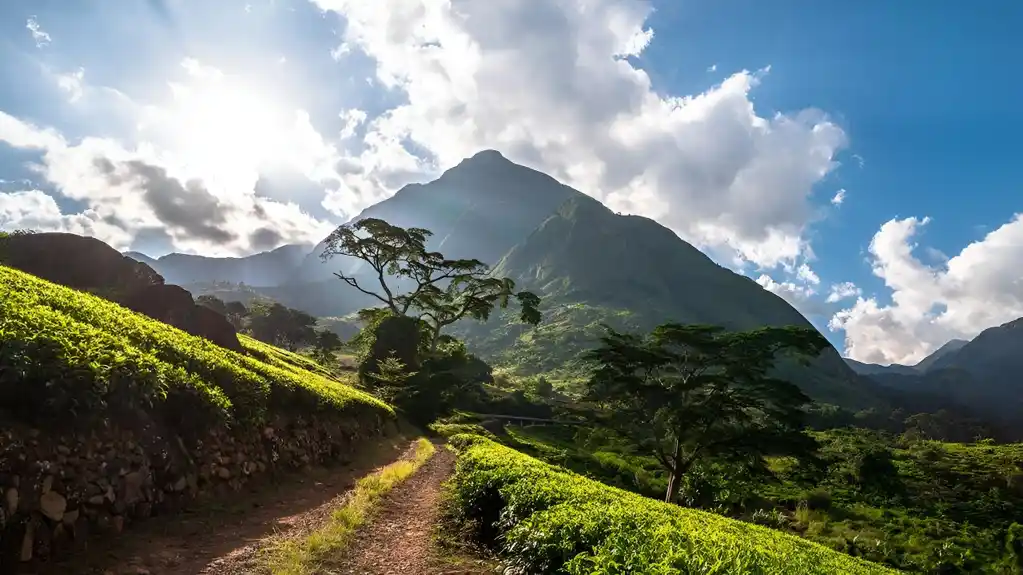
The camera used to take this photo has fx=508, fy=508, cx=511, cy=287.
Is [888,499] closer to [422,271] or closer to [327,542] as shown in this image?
[422,271]

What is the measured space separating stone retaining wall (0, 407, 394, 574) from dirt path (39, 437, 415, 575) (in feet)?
1.07

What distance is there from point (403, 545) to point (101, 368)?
669cm

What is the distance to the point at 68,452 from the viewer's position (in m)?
8.05

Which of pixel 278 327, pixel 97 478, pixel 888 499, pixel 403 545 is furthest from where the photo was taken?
pixel 278 327

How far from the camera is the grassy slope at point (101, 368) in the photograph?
8.21m

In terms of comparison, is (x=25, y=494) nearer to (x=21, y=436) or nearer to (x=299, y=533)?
(x=21, y=436)

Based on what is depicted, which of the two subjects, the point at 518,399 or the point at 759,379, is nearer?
the point at 759,379

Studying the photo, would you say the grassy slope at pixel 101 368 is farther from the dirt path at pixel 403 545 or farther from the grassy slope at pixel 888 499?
the grassy slope at pixel 888 499

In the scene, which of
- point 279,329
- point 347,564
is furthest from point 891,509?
point 279,329

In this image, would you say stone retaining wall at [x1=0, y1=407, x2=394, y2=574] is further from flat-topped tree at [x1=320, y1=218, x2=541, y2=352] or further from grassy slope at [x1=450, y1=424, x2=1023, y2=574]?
flat-topped tree at [x1=320, y1=218, x2=541, y2=352]

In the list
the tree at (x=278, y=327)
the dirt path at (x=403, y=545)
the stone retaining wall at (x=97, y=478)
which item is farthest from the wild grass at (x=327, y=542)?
the tree at (x=278, y=327)

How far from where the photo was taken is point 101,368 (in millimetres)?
9406

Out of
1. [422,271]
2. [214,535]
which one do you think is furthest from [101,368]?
[422,271]

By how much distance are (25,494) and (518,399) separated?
69.6 meters
